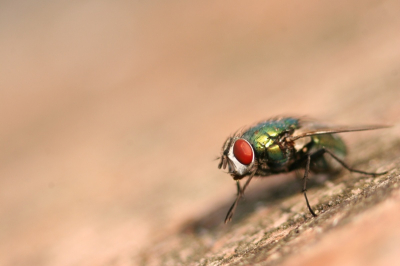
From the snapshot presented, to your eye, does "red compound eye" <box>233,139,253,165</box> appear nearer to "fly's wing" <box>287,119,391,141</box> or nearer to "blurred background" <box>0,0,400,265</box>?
"fly's wing" <box>287,119,391,141</box>

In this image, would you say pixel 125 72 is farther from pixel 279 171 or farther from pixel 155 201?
pixel 279 171

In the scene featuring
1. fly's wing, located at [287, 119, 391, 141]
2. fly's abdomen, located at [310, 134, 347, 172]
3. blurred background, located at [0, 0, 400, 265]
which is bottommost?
fly's abdomen, located at [310, 134, 347, 172]

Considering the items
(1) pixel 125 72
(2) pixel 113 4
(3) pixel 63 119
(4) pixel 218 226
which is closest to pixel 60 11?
(2) pixel 113 4

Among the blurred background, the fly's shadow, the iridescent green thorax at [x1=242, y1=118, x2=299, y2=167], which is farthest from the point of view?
the blurred background

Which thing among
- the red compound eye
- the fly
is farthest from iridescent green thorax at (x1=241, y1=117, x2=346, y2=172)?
the red compound eye

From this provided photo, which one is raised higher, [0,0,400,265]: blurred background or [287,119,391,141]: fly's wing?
[0,0,400,265]: blurred background

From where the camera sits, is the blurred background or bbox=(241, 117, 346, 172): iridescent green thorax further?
the blurred background

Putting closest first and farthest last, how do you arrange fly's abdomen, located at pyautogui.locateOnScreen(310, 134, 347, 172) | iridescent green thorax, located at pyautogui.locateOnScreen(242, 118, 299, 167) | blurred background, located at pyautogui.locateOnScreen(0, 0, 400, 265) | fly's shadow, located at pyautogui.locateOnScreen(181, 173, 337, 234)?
iridescent green thorax, located at pyautogui.locateOnScreen(242, 118, 299, 167) → fly's abdomen, located at pyautogui.locateOnScreen(310, 134, 347, 172) → fly's shadow, located at pyautogui.locateOnScreen(181, 173, 337, 234) → blurred background, located at pyautogui.locateOnScreen(0, 0, 400, 265)

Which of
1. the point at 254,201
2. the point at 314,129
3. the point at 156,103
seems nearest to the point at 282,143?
the point at 314,129
